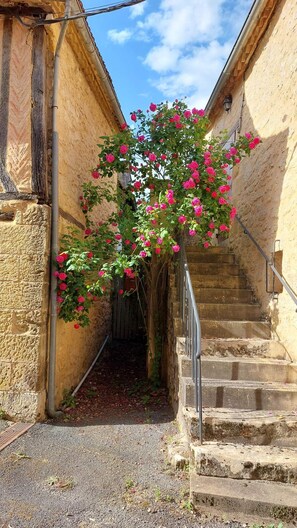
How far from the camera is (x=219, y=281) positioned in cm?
515

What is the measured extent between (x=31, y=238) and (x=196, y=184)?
2.01 m

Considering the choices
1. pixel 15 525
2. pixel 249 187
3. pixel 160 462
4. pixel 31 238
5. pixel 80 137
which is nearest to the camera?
pixel 15 525

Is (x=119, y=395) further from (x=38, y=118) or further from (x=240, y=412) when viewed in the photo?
(x=38, y=118)

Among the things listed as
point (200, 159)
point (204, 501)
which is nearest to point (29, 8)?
point (200, 159)

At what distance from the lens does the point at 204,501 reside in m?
2.39

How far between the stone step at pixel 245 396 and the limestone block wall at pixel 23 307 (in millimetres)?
1635

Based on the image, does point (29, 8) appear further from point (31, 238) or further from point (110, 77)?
point (31, 238)

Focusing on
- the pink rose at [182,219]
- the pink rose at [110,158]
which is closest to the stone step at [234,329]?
the pink rose at [182,219]

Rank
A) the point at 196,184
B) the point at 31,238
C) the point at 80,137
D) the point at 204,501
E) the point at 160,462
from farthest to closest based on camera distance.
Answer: the point at 80,137
the point at 196,184
the point at 31,238
the point at 160,462
the point at 204,501

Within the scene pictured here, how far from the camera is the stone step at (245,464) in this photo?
8.32ft

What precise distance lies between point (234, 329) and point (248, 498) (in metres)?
2.07

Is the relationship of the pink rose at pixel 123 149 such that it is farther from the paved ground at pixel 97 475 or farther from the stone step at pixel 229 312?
the paved ground at pixel 97 475

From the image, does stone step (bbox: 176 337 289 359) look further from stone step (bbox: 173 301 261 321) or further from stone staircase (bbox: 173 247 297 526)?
stone step (bbox: 173 301 261 321)

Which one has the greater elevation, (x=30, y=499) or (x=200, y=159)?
(x=200, y=159)
